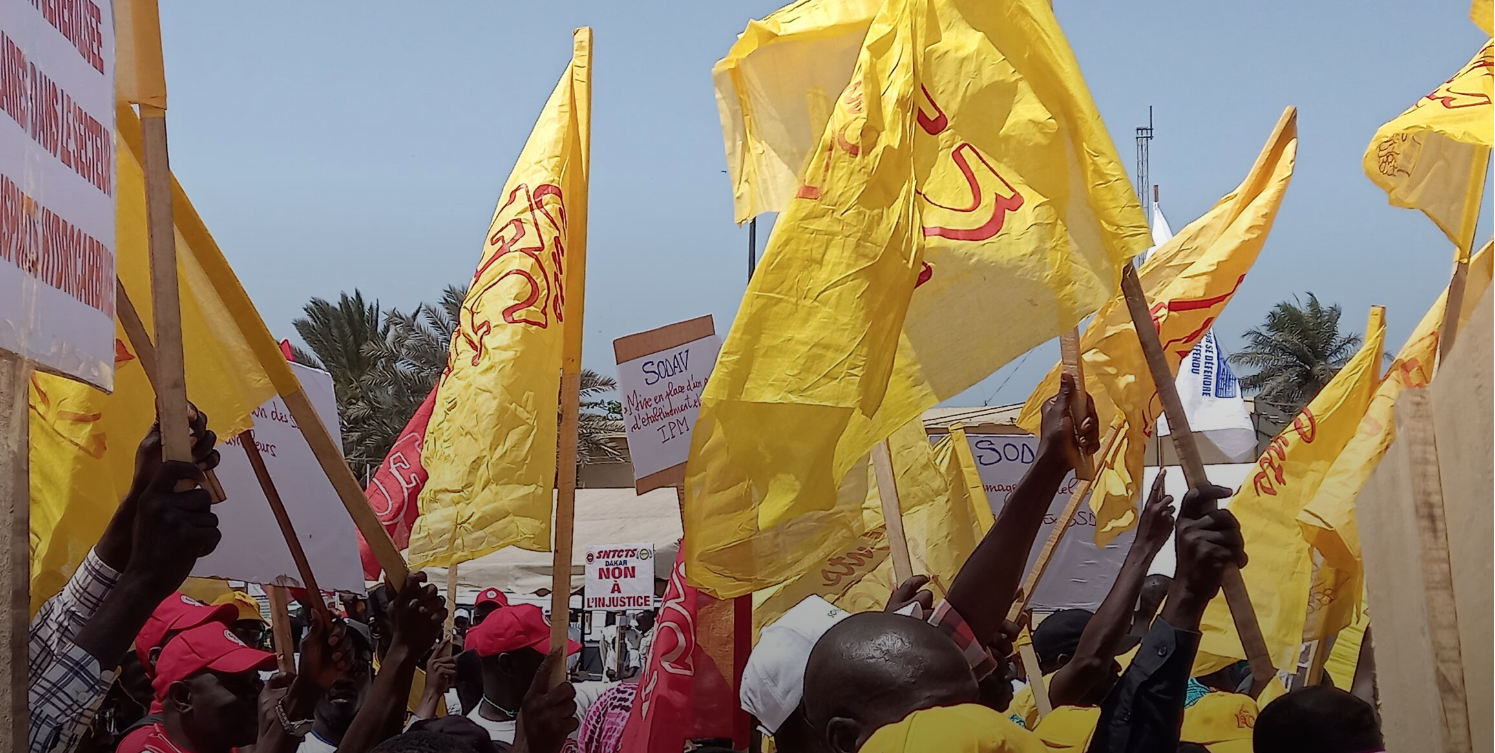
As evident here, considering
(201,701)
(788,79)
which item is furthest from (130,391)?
(788,79)

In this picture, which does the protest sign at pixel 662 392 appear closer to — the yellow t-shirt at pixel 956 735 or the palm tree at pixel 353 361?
the yellow t-shirt at pixel 956 735

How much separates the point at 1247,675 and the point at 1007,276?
14.1 ft

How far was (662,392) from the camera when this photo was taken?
515 centimetres

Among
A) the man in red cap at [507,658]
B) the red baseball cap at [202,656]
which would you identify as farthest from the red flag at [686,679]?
the red baseball cap at [202,656]

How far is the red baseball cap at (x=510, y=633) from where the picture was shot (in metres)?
4.97

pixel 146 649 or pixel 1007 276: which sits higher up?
pixel 1007 276

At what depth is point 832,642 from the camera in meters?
2.30

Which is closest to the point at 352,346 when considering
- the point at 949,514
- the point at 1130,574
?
the point at 949,514

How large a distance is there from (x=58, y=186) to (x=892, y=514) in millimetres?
2408

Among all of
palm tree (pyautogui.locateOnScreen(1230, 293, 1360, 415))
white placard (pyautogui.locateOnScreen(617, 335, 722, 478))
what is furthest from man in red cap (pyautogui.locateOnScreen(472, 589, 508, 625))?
palm tree (pyautogui.locateOnScreen(1230, 293, 1360, 415))

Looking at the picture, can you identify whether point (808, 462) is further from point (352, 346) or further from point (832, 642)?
point (352, 346)

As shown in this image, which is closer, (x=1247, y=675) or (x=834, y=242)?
(x=834, y=242)

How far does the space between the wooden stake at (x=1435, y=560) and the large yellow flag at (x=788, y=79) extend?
7.33ft

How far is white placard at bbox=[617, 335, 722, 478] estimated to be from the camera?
16.6 feet
